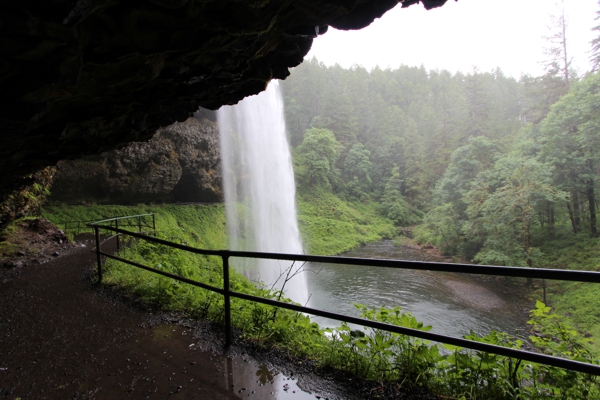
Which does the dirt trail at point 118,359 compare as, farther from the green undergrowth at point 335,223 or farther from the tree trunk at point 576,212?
the tree trunk at point 576,212

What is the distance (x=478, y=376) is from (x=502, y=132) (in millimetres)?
51013

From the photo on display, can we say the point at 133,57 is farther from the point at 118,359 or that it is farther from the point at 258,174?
the point at 258,174

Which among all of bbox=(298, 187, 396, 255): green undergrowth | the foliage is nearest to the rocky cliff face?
the foliage

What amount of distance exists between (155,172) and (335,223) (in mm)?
22970

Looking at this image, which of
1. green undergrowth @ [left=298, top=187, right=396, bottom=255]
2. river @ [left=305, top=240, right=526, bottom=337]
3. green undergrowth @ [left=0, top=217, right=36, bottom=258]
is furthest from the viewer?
green undergrowth @ [left=298, top=187, right=396, bottom=255]

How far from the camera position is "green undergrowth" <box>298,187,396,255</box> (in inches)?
1265

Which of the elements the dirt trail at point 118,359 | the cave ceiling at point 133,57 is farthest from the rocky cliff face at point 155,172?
the cave ceiling at point 133,57

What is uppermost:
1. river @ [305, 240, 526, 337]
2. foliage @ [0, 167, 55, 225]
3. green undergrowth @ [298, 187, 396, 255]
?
foliage @ [0, 167, 55, 225]

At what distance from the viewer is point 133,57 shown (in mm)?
2199

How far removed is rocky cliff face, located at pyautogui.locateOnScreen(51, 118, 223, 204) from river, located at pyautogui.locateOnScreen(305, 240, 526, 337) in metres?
12.0

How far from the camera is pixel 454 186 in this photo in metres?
27.8

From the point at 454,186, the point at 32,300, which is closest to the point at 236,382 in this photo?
the point at 32,300

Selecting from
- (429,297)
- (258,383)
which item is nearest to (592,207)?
A: (429,297)

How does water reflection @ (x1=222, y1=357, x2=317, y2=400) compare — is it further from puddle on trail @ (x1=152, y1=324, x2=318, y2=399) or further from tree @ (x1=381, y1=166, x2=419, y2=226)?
tree @ (x1=381, y1=166, x2=419, y2=226)
